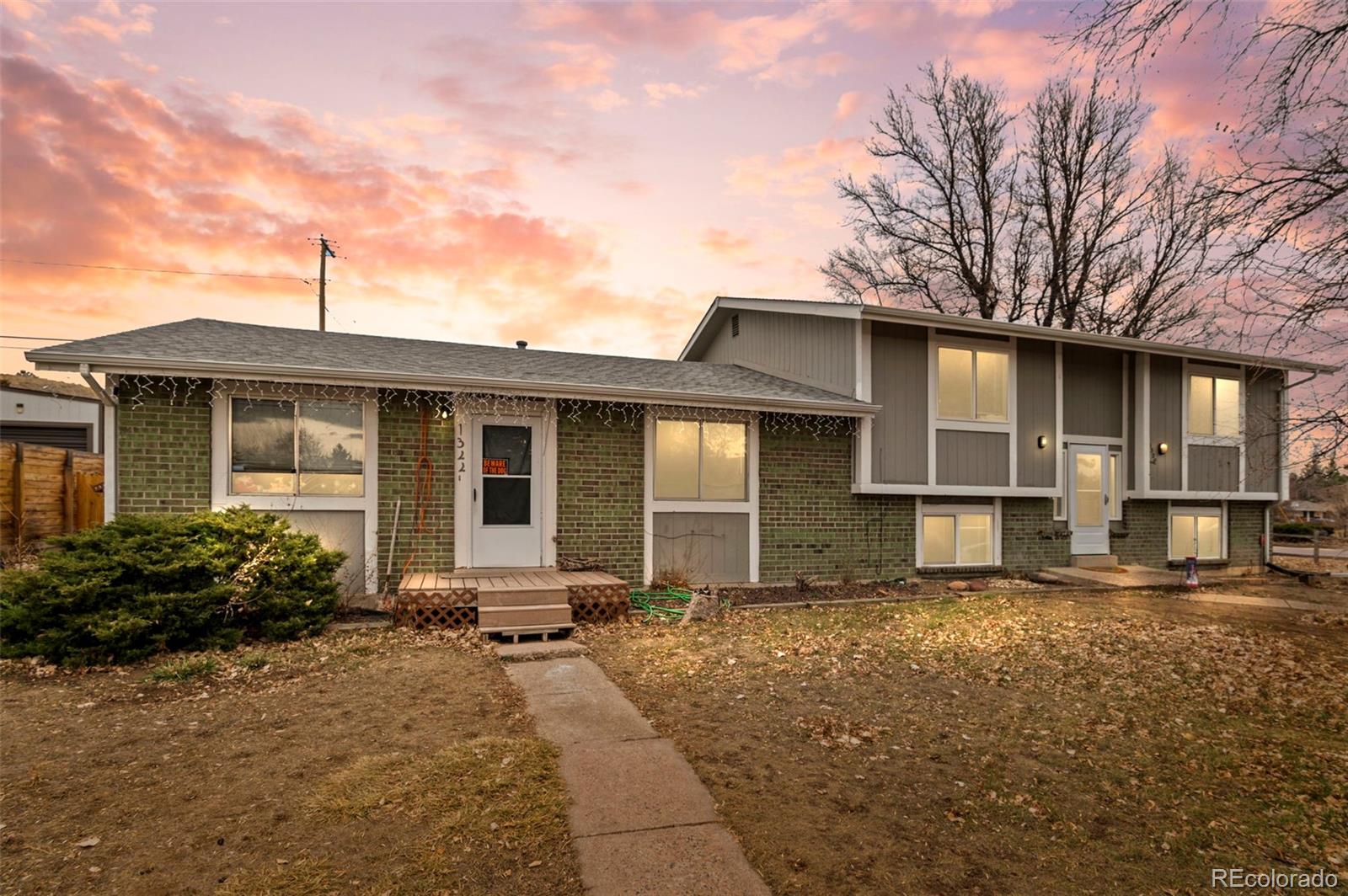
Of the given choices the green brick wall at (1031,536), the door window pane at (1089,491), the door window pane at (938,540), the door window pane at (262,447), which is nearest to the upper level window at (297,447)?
the door window pane at (262,447)

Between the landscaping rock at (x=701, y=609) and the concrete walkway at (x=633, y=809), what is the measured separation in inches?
120

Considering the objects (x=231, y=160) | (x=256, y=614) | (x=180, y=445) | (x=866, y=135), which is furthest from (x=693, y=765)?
(x=866, y=135)

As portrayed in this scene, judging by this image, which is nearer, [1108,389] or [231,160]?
[231,160]

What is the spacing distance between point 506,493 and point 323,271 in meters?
17.4

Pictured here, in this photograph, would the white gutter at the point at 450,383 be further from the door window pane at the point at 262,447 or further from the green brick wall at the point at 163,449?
the door window pane at the point at 262,447

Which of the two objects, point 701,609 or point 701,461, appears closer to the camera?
point 701,609

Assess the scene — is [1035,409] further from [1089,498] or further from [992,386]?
[1089,498]

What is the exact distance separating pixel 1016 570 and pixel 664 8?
1021 centimetres

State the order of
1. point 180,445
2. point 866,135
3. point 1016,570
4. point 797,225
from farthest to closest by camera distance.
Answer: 1. point 866,135
2. point 797,225
3. point 1016,570
4. point 180,445

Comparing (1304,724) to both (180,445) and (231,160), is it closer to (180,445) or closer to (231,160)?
(180,445)

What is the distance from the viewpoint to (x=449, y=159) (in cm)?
1049

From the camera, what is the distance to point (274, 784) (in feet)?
11.8

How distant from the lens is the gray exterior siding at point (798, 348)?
1080cm

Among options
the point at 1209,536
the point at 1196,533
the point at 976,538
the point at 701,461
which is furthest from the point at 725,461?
the point at 1209,536
